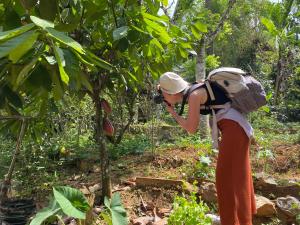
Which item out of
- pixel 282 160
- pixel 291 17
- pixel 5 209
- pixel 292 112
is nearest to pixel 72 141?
pixel 282 160

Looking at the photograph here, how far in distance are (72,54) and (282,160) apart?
5084mm

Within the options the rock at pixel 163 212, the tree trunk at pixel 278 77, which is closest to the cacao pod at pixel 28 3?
the rock at pixel 163 212

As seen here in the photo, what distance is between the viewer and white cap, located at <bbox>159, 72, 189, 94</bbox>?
2938 millimetres

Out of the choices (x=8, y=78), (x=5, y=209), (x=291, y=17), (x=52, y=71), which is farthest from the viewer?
(x=291, y=17)

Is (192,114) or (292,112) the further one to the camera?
(292,112)

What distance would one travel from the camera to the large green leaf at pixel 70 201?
7.39 feet

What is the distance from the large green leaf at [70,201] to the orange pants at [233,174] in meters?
0.99

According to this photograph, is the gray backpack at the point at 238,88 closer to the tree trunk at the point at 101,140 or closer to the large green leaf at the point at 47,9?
the tree trunk at the point at 101,140

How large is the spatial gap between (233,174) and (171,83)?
75 centimetres

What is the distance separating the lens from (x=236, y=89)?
296cm

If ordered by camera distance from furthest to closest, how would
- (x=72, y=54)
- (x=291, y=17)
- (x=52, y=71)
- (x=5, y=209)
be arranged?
(x=291, y=17) → (x=5, y=209) → (x=52, y=71) → (x=72, y=54)

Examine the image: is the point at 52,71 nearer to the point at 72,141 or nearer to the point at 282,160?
the point at 282,160

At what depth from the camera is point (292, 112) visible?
603 inches

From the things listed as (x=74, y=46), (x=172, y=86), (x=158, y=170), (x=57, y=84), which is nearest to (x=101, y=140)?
(x=172, y=86)
